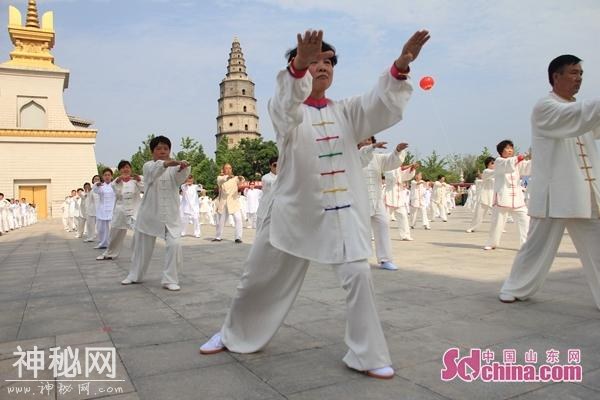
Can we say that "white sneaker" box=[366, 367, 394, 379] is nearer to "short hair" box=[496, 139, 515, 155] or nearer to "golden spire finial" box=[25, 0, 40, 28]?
"short hair" box=[496, 139, 515, 155]

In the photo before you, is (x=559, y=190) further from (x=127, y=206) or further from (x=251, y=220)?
(x=251, y=220)

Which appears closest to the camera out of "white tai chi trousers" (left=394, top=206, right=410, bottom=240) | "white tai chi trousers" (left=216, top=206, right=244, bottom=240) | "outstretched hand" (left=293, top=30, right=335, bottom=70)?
"outstretched hand" (left=293, top=30, right=335, bottom=70)

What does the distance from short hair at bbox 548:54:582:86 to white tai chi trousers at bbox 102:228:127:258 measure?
7333mm

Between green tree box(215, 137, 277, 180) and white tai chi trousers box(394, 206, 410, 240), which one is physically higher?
green tree box(215, 137, 277, 180)

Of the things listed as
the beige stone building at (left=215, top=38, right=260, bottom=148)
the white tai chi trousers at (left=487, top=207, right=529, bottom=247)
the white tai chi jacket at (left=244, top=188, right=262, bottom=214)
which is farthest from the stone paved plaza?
the beige stone building at (left=215, top=38, right=260, bottom=148)

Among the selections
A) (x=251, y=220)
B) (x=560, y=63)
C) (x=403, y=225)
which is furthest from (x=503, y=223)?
(x=251, y=220)

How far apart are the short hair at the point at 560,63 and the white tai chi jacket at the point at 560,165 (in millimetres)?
215

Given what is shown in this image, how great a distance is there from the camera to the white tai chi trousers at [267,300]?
109 inches

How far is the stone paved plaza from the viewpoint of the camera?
8.37 ft

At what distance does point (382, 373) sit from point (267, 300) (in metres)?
0.89

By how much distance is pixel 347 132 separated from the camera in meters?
2.96

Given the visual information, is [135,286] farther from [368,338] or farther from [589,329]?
[589,329]

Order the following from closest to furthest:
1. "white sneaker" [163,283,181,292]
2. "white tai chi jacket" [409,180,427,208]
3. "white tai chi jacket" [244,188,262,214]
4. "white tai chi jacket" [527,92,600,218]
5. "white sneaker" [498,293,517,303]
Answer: "white tai chi jacket" [527,92,600,218], "white sneaker" [498,293,517,303], "white sneaker" [163,283,181,292], "white tai chi jacket" [409,180,427,208], "white tai chi jacket" [244,188,262,214]

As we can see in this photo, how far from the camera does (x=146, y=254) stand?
611 centimetres
